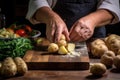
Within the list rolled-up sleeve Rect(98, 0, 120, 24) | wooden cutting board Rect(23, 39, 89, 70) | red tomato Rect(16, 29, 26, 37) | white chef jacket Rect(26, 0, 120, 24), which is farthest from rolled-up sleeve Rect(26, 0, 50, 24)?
red tomato Rect(16, 29, 26, 37)

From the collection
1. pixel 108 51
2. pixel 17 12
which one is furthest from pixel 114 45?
pixel 17 12

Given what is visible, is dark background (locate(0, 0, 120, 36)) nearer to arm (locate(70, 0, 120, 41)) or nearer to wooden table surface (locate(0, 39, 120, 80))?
arm (locate(70, 0, 120, 41))

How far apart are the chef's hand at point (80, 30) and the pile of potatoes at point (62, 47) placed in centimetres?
6

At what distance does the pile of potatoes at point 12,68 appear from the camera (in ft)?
3.64

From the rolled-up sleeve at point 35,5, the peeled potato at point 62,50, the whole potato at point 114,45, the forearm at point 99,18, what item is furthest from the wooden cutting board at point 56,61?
the rolled-up sleeve at point 35,5

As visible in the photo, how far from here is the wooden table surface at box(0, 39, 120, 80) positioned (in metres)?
1.13

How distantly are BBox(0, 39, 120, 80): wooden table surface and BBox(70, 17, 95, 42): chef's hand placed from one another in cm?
27

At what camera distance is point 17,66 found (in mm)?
1137

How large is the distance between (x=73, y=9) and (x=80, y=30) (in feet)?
1.58

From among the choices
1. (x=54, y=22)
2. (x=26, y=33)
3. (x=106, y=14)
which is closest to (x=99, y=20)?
(x=106, y=14)

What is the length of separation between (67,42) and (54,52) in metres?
0.10

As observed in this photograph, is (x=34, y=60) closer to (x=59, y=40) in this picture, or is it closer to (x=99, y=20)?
(x=59, y=40)

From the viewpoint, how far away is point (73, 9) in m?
1.91

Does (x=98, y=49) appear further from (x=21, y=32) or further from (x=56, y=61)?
(x=21, y=32)
